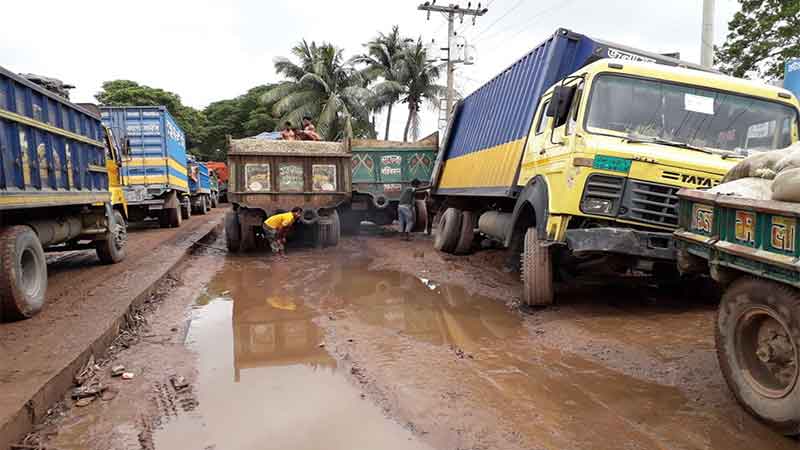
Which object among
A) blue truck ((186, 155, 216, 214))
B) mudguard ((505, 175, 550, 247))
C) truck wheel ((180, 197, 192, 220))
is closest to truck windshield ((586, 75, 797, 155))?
mudguard ((505, 175, 550, 247))

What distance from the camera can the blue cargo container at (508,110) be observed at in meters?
6.64

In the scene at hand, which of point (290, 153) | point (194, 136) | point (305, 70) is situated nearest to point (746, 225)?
point (290, 153)

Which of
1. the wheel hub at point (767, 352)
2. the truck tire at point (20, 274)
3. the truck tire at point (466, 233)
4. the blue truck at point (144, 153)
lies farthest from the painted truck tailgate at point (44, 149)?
the blue truck at point (144, 153)

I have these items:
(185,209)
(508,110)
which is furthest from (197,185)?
(508,110)

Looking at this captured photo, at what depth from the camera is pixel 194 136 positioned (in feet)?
133

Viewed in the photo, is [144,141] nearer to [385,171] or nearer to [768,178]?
[385,171]

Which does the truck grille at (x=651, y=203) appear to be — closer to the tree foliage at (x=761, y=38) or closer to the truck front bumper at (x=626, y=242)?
the truck front bumper at (x=626, y=242)

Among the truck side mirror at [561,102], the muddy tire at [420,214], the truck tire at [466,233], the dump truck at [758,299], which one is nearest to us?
the dump truck at [758,299]

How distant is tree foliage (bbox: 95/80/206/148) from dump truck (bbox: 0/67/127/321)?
3211cm

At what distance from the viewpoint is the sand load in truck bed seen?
31.1ft

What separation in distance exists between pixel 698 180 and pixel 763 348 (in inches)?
82.6

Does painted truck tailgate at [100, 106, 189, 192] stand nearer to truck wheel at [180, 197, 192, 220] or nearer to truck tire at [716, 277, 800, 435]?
truck wheel at [180, 197, 192, 220]

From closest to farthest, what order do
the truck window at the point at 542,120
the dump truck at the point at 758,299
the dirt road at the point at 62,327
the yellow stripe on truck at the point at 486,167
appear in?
the dump truck at the point at 758,299 → the dirt road at the point at 62,327 → the truck window at the point at 542,120 → the yellow stripe on truck at the point at 486,167

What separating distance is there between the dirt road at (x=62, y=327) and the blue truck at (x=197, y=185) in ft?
33.5
